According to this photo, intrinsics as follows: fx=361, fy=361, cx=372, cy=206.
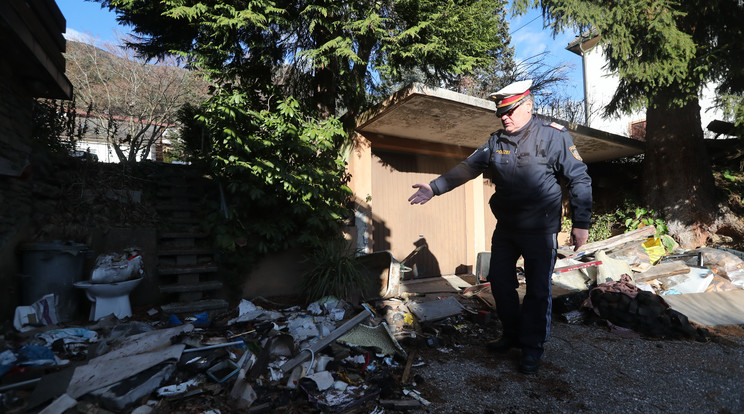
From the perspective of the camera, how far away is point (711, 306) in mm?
4184

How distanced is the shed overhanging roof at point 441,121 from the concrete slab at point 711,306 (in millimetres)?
2851

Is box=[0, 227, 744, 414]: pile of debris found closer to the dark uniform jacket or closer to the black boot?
the black boot

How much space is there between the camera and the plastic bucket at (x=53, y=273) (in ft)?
11.0

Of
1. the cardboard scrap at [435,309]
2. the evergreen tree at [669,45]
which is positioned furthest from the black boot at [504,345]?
the evergreen tree at [669,45]

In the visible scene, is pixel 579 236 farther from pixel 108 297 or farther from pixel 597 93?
pixel 597 93

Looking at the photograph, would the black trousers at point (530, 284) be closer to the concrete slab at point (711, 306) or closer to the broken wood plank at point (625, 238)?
the concrete slab at point (711, 306)

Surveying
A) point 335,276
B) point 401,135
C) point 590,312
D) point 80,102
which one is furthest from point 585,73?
point 80,102

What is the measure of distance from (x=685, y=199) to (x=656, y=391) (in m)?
6.19

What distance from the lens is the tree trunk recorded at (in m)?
6.54

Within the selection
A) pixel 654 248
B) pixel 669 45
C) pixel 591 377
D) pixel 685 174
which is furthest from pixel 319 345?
pixel 685 174

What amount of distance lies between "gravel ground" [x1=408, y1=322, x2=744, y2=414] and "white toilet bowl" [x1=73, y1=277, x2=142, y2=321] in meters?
2.85

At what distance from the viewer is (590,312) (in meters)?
3.86

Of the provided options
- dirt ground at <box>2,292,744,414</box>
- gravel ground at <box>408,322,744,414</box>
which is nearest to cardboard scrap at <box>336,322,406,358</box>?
dirt ground at <box>2,292,744,414</box>

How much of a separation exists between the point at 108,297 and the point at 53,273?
54 cm
